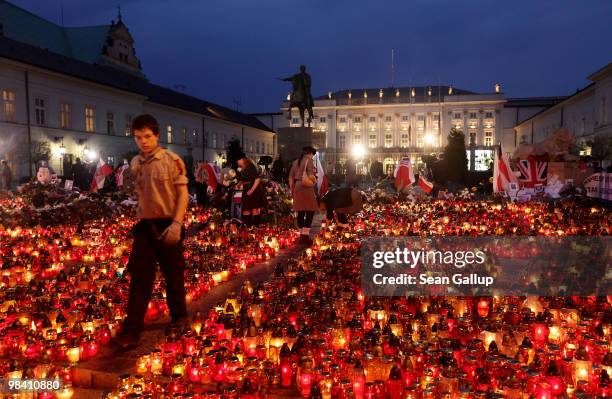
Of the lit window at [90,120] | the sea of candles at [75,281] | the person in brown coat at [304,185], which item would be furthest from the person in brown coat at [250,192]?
the lit window at [90,120]

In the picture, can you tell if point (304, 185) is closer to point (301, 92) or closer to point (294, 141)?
point (294, 141)

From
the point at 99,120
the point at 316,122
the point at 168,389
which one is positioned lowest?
the point at 168,389

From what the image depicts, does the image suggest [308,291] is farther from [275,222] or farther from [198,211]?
[198,211]

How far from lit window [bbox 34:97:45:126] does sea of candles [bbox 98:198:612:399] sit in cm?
2933

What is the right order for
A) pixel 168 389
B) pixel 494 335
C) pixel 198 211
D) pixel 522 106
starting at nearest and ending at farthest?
pixel 168 389 < pixel 494 335 < pixel 198 211 < pixel 522 106

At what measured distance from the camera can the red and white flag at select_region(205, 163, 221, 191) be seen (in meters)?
14.4

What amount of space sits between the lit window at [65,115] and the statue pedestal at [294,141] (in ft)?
67.9

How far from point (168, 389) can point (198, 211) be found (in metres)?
11.0

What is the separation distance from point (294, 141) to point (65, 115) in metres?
21.6

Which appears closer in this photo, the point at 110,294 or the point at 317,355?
the point at 317,355

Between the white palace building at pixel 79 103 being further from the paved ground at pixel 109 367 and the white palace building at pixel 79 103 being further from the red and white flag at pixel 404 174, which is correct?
the paved ground at pixel 109 367

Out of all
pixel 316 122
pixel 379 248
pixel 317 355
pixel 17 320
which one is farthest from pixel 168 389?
pixel 316 122

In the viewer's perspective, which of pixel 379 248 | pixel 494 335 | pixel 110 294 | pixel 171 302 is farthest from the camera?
pixel 379 248

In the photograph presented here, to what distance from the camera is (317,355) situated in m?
3.64
